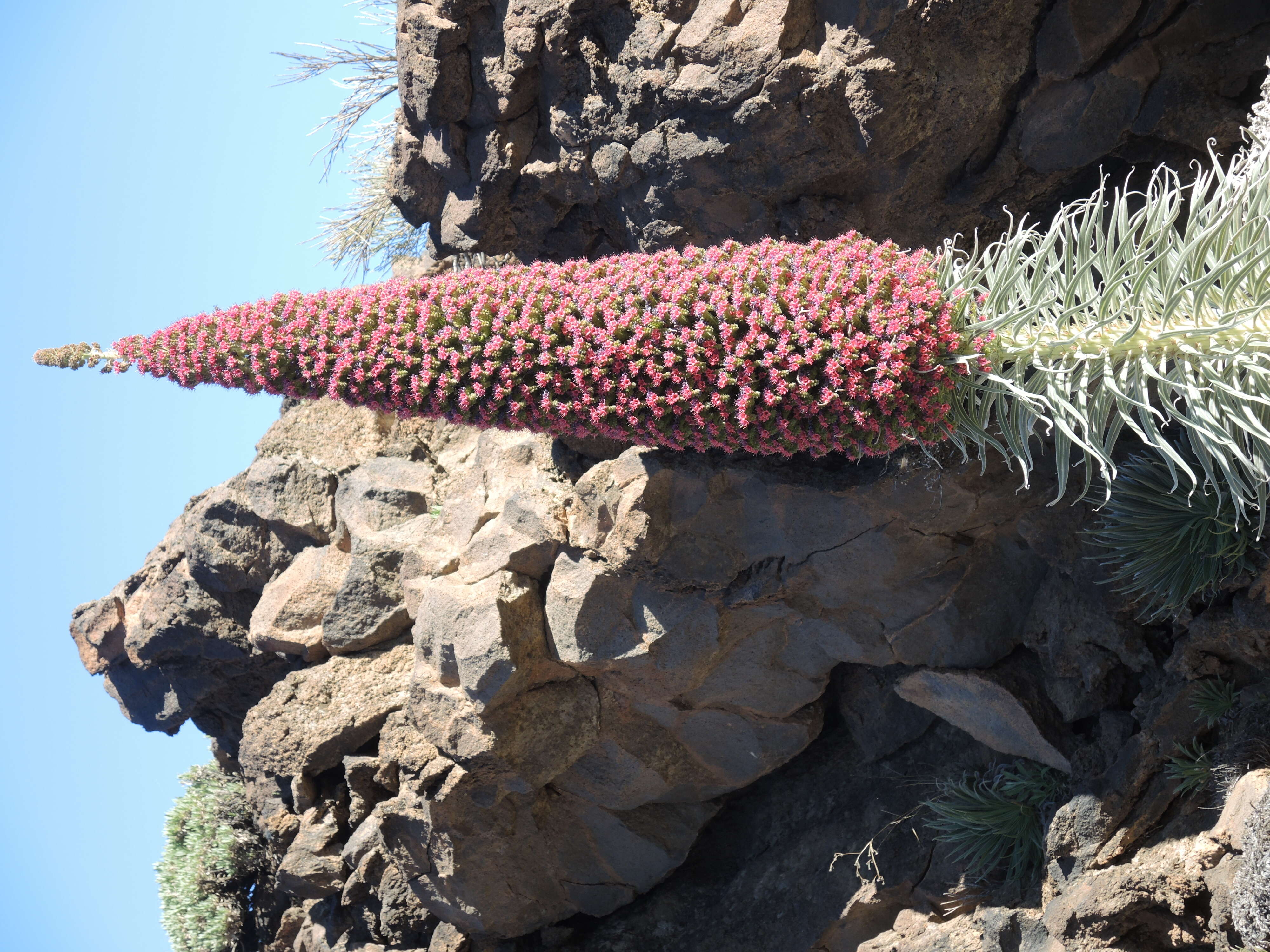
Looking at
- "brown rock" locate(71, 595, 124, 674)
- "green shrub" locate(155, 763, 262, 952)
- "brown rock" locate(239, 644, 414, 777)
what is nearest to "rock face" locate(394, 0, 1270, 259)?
"brown rock" locate(239, 644, 414, 777)

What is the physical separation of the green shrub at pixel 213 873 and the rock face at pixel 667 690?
1.10ft

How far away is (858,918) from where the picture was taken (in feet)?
17.6

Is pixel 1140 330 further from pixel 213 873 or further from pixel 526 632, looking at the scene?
pixel 213 873

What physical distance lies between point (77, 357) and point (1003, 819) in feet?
15.4

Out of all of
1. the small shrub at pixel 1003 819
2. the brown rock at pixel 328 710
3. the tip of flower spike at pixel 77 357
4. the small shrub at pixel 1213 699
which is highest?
the tip of flower spike at pixel 77 357

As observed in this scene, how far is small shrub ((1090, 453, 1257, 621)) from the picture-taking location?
373cm

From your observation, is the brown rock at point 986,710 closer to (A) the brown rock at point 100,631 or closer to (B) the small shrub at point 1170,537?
(B) the small shrub at point 1170,537

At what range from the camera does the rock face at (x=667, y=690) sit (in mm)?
4312

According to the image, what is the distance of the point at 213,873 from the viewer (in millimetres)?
7617

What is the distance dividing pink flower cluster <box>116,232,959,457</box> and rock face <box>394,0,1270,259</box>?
3.86ft

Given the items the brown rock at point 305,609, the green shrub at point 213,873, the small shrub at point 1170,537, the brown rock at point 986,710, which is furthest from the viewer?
the green shrub at point 213,873

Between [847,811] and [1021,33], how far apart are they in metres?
4.30

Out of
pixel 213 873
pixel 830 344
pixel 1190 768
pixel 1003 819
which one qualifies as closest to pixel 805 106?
pixel 830 344

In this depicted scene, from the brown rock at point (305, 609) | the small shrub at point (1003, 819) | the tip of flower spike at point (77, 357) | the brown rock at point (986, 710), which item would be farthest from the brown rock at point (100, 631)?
the small shrub at point (1003, 819)
